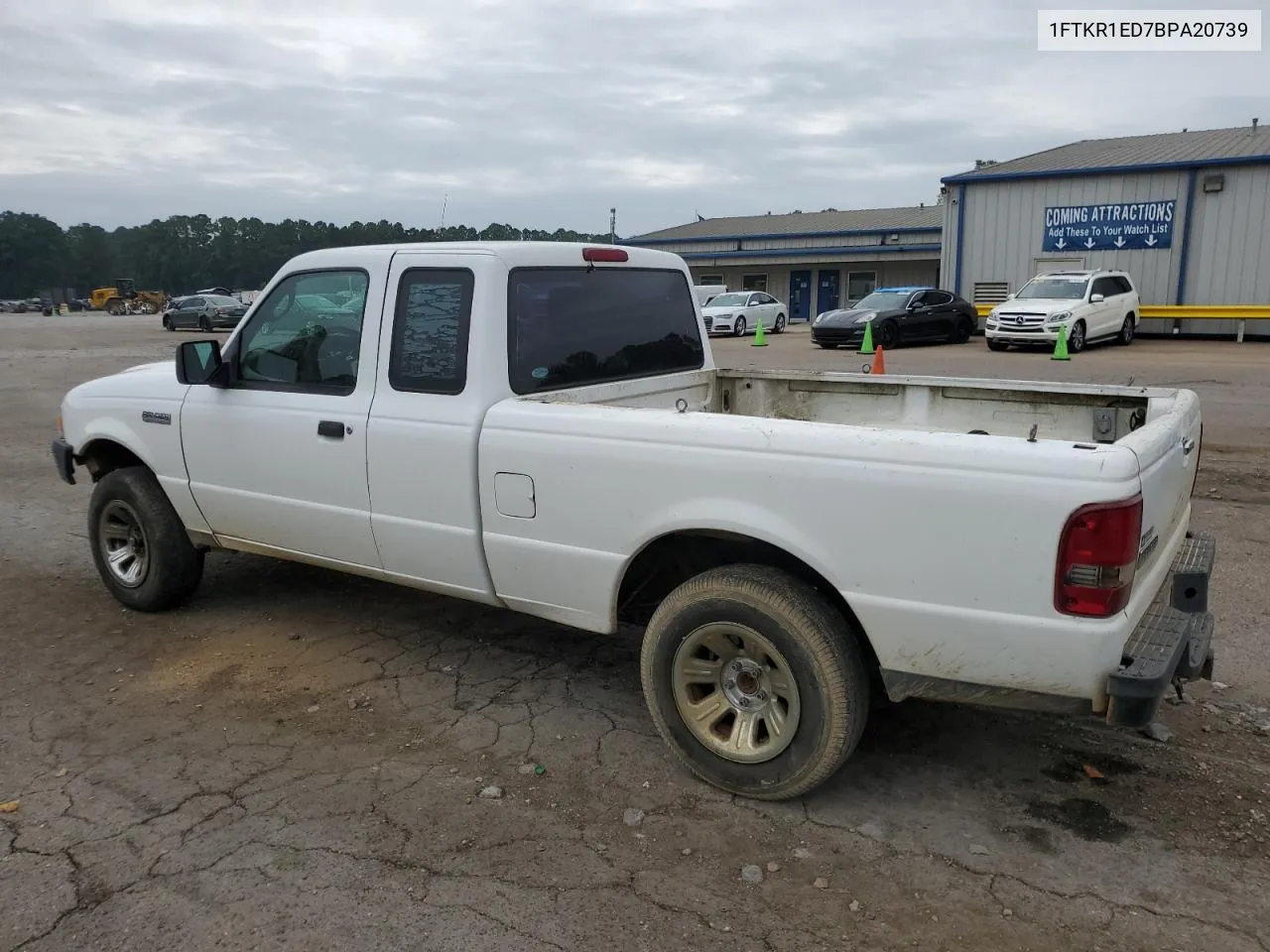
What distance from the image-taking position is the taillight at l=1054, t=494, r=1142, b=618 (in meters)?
2.63

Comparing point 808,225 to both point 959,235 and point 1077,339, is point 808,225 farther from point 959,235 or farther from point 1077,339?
point 1077,339

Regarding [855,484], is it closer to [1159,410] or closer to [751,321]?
[1159,410]

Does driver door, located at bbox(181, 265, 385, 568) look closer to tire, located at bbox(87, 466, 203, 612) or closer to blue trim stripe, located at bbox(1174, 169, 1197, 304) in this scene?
tire, located at bbox(87, 466, 203, 612)

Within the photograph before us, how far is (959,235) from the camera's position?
29.1 meters

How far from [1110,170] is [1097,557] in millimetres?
27694

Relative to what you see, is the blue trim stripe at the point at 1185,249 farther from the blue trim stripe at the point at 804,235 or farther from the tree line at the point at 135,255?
the tree line at the point at 135,255

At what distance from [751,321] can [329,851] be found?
98.7ft

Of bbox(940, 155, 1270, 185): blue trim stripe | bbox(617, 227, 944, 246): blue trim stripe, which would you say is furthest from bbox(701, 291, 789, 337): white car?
bbox(617, 227, 944, 246): blue trim stripe

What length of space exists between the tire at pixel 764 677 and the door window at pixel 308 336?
1.92m

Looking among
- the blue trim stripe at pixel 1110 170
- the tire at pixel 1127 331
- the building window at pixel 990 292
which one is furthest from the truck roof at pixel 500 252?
the building window at pixel 990 292

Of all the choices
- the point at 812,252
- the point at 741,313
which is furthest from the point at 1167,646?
the point at 812,252

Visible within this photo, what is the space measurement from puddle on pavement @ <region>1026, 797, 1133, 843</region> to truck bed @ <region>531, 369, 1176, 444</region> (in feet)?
4.51

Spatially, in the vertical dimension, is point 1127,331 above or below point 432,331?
below

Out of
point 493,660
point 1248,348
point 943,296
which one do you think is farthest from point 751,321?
point 493,660
